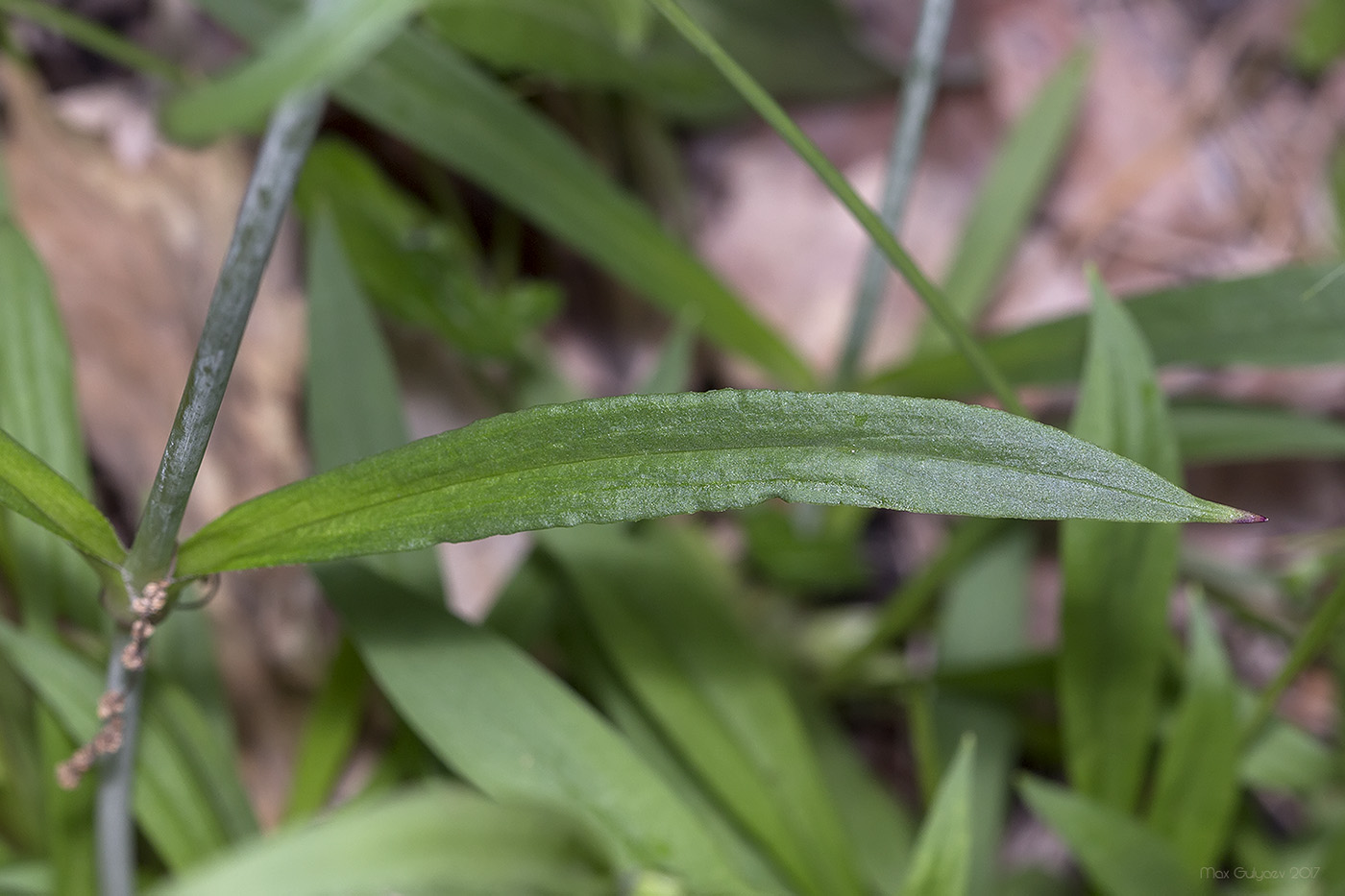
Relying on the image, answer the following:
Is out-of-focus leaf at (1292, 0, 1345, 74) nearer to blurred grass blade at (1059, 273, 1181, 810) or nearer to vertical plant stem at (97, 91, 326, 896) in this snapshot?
blurred grass blade at (1059, 273, 1181, 810)

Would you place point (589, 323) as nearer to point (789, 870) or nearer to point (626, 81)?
point (626, 81)

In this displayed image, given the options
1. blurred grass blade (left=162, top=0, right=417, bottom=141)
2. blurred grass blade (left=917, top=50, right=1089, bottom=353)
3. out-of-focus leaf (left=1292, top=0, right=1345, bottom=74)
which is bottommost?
blurred grass blade (left=162, top=0, right=417, bottom=141)

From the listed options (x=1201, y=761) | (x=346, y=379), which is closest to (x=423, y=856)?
(x=346, y=379)

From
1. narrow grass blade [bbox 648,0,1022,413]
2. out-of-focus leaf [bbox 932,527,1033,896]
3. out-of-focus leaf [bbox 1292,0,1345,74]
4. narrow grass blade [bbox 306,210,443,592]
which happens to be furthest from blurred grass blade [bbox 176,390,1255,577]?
out-of-focus leaf [bbox 1292,0,1345,74]

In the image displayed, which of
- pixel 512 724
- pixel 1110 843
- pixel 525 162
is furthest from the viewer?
pixel 525 162

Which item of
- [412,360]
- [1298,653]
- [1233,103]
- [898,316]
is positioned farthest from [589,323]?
[1233,103]

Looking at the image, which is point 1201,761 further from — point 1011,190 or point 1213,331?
point 1011,190

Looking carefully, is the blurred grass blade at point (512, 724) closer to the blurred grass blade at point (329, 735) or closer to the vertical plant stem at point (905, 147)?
the blurred grass blade at point (329, 735)
